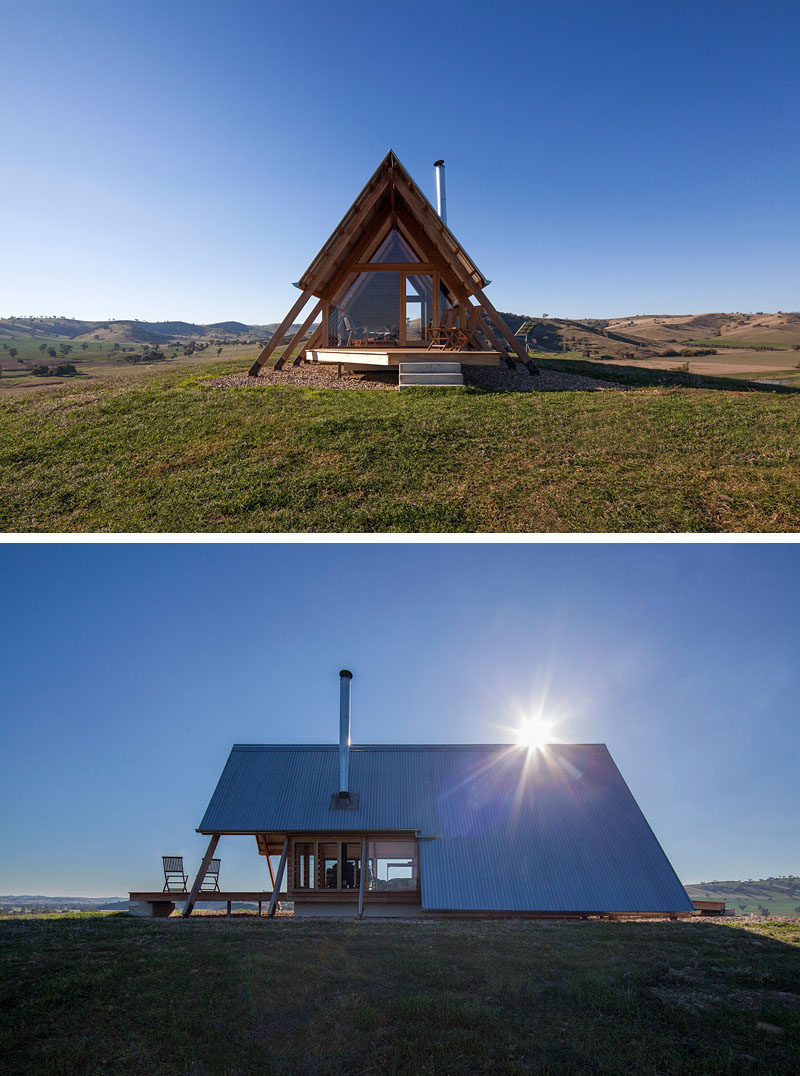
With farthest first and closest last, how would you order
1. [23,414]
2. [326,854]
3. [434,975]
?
[326,854] < [23,414] < [434,975]

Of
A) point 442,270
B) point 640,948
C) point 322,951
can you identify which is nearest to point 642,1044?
point 640,948

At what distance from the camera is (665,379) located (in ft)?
61.9

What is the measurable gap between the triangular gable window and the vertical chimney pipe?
14349 mm

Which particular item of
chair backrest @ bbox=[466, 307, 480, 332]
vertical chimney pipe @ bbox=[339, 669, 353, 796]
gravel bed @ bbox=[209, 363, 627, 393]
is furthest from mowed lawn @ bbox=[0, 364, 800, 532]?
vertical chimney pipe @ bbox=[339, 669, 353, 796]

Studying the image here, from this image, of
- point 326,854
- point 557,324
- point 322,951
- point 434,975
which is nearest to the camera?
point 434,975

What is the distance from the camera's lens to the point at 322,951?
8633 mm

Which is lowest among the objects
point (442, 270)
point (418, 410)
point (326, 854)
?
point (326, 854)

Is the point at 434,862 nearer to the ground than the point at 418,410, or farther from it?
nearer to the ground

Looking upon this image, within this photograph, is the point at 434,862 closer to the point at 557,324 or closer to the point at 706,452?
the point at 706,452

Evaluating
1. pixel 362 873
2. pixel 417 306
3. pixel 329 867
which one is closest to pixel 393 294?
pixel 417 306

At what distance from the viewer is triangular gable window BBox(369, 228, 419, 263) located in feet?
68.9

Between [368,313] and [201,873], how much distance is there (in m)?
18.1

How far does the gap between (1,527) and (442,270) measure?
50.3 ft

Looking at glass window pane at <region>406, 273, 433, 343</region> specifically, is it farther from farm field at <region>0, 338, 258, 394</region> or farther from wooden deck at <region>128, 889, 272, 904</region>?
wooden deck at <region>128, 889, 272, 904</region>
